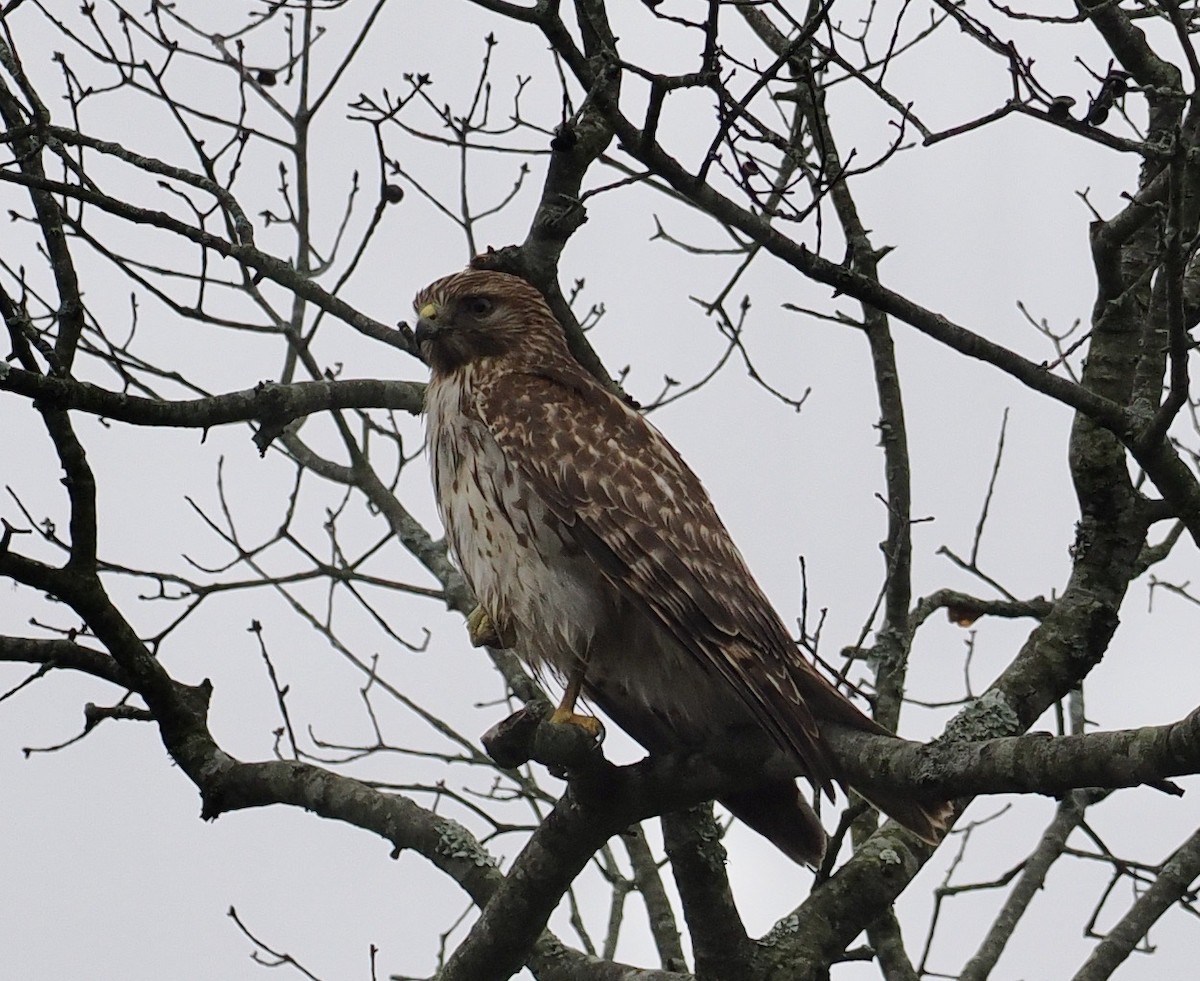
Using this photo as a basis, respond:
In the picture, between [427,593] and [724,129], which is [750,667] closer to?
[724,129]

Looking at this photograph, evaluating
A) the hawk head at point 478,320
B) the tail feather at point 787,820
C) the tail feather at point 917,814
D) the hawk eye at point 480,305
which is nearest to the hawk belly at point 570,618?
the tail feather at point 787,820

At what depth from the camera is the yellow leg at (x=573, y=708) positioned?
4.47 metres

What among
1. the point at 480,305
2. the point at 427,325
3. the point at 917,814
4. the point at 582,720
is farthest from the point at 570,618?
the point at 480,305

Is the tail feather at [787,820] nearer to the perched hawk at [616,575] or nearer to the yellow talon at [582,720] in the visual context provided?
the perched hawk at [616,575]

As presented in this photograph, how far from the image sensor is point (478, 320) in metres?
5.77

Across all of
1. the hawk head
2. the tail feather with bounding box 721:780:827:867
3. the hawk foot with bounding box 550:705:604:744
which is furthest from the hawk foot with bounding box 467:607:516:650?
the hawk head

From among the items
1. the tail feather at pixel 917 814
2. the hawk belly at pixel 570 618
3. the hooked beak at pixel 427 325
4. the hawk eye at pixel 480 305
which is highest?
the hawk eye at pixel 480 305

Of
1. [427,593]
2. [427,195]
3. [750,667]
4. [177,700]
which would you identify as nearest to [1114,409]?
[750,667]

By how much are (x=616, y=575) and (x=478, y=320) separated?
58.9 inches

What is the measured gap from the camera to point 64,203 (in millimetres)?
5859

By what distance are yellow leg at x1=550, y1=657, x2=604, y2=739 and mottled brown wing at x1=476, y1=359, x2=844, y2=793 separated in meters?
0.31

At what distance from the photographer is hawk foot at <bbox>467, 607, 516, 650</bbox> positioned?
4.97 metres

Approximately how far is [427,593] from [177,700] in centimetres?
203

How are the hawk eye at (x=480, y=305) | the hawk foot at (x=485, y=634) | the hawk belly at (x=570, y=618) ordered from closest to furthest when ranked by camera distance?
the hawk belly at (x=570, y=618), the hawk foot at (x=485, y=634), the hawk eye at (x=480, y=305)
